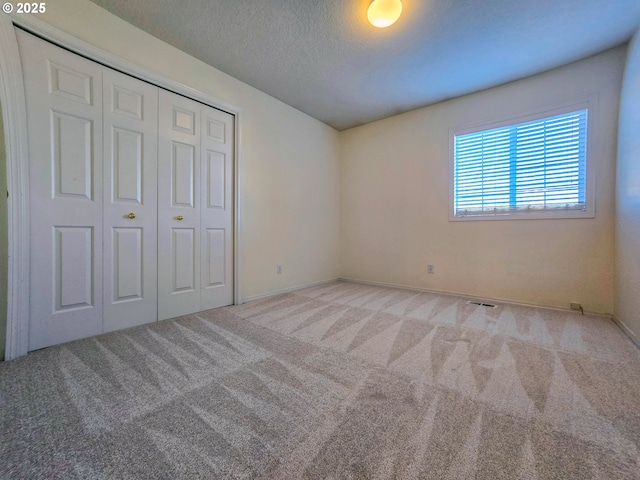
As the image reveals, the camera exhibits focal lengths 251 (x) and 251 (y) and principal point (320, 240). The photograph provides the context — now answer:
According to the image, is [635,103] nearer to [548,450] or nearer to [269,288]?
[548,450]

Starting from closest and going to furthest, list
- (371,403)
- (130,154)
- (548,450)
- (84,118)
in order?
(548,450), (371,403), (84,118), (130,154)

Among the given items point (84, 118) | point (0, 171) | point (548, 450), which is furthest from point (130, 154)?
point (548, 450)

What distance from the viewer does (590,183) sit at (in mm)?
2633

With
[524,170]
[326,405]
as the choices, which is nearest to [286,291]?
[326,405]

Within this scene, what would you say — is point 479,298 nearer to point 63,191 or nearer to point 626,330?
point 626,330

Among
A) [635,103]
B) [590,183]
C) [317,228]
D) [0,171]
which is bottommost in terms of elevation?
[317,228]

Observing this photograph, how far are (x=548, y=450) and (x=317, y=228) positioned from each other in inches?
138

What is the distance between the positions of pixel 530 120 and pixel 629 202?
53.1 inches

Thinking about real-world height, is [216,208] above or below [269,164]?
below

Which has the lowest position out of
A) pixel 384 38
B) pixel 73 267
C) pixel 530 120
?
pixel 73 267

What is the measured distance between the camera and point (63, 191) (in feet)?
6.32

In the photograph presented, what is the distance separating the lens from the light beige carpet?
95 cm

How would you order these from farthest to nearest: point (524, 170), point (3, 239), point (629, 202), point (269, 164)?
point (269, 164)
point (524, 170)
point (629, 202)
point (3, 239)

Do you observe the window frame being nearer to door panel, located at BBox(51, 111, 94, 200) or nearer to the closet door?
the closet door
